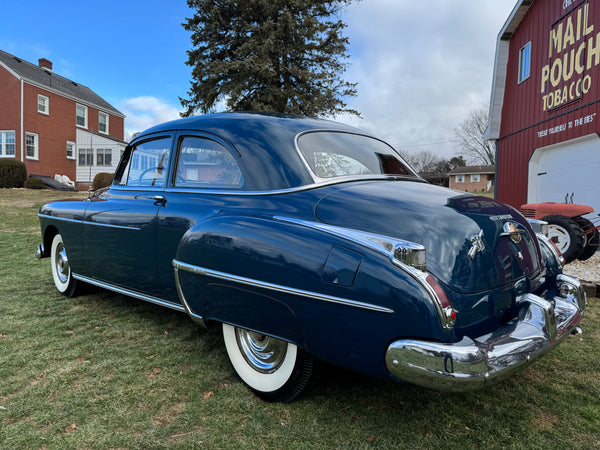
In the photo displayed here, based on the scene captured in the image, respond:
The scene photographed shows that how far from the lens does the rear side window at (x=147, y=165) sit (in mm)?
3193

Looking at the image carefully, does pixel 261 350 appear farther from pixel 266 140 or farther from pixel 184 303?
pixel 266 140

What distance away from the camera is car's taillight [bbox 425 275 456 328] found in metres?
1.72

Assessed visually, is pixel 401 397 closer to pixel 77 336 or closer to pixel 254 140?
pixel 254 140

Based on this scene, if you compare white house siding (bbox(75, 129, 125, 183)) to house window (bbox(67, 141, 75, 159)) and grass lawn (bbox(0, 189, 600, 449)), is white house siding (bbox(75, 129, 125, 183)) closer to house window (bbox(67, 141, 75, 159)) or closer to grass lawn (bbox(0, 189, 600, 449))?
house window (bbox(67, 141, 75, 159))

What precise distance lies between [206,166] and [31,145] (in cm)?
2612

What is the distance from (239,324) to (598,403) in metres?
2.05

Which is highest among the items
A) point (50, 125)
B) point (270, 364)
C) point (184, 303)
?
point (50, 125)

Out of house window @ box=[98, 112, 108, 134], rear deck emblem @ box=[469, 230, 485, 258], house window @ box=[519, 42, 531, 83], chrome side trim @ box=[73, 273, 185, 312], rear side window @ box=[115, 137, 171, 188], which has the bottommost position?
chrome side trim @ box=[73, 273, 185, 312]

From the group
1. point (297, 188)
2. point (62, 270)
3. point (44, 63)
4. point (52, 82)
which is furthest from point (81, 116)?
point (297, 188)

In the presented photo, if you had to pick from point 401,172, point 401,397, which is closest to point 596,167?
point 401,172

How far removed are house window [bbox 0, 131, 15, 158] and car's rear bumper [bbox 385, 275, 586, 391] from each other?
27.6 meters

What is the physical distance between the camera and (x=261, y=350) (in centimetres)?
243

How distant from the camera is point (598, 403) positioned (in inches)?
90.9

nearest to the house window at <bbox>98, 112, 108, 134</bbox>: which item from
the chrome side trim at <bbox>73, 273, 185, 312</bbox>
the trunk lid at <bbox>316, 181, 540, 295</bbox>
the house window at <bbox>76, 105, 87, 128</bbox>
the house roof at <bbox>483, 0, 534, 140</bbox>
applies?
the house window at <bbox>76, 105, 87, 128</bbox>
